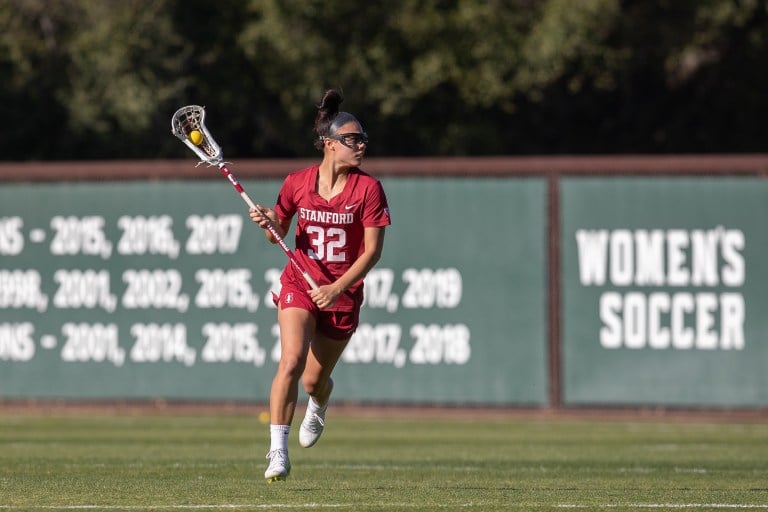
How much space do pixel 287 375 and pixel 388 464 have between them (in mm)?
3388

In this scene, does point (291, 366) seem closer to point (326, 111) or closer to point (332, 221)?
point (332, 221)

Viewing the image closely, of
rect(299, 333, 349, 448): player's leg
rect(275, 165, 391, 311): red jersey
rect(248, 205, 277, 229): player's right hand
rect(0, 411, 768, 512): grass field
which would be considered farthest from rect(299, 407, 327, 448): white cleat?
rect(248, 205, 277, 229): player's right hand

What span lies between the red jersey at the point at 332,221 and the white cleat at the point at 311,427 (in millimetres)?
964

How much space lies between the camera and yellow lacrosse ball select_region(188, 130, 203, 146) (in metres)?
10.7

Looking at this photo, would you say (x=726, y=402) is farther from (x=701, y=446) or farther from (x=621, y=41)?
(x=621, y=41)

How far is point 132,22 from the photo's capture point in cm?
2677

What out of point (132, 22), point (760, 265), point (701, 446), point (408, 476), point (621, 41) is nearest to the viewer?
point (408, 476)

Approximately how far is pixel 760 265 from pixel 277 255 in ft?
19.7

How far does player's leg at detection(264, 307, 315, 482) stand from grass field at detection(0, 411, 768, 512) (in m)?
0.30

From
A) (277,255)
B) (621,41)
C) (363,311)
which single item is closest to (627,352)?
(363,311)

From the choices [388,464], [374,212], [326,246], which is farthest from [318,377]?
[388,464]

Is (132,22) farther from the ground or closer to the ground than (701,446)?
farther from the ground

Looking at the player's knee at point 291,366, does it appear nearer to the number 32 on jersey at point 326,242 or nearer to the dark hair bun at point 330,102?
the number 32 on jersey at point 326,242

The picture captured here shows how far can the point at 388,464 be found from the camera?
1314 cm
